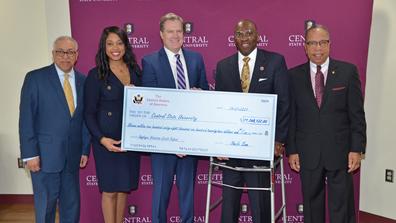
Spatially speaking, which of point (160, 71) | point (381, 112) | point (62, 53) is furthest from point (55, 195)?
point (381, 112)

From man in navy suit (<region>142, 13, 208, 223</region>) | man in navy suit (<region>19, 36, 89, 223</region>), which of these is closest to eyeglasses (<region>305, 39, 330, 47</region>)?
man in navy suit (<region>142, 13, 208, 223</region>)

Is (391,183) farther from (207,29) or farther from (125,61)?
(125,61)

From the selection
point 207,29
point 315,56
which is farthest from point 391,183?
point 207,29

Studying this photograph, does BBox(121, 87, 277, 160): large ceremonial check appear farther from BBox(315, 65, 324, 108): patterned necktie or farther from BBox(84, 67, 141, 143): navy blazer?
BBox(315, 65, 324, 108): patterned necktie

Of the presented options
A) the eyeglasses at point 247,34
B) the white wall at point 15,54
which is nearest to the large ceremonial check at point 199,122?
the eyeglasses at point 247,34

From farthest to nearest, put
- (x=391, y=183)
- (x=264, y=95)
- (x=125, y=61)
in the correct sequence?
1. (x=391, y=183)
2. (x=125, y=61)
3. (x=264, y=95)

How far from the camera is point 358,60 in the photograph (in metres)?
4.01

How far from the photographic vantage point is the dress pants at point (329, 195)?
11.3 ft

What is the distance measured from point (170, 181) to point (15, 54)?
7.88 feet

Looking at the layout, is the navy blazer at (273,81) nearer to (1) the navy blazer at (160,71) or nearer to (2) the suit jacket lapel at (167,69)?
(1) the navy blazer at (160,71)

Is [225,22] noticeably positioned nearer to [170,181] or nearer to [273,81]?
[273,81]

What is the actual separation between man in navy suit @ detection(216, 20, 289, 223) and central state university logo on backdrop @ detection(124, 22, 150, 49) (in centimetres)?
92

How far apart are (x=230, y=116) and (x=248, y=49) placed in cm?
51

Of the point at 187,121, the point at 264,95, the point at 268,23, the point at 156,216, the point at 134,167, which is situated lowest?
the point at 156,216
